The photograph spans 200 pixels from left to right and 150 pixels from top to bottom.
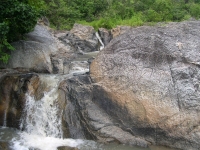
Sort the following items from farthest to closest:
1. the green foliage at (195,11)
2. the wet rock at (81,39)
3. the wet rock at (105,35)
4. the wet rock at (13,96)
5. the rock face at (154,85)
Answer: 1. the green foliage at (195,11)
2. the wet rock at (105,35)
3. the wet rock at (81,39)
4. the wet rock at (13,96)
5. the rock face at (154,85)

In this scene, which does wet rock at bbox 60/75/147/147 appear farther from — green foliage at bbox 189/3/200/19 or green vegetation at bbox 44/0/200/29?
green foliage at bbox 189/3/200/19

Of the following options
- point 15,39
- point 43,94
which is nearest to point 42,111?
point 43,94

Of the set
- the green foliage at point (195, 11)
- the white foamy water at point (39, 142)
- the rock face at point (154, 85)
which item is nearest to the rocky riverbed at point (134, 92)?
the rock face at point (154, 85)

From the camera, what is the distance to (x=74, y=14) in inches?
784

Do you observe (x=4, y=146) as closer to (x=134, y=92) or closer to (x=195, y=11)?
(x=134, y=92)

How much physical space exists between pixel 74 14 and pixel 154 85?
13505 mm

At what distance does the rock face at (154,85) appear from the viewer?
7.74m

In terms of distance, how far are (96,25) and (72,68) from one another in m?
7.60

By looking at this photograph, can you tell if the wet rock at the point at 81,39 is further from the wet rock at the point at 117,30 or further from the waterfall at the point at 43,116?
the waterfall at the point at 43,116

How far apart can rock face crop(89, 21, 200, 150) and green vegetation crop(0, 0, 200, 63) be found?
10.6ft

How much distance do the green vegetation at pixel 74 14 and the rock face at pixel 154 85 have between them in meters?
3.22

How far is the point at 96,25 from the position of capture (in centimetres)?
1820

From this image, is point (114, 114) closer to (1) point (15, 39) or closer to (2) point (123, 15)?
(1) point (15, 39)

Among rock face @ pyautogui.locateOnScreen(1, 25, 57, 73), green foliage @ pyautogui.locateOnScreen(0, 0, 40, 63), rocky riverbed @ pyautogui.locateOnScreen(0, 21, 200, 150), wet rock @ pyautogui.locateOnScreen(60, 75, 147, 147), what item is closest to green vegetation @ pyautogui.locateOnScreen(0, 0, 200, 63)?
green foliage @ pyautogui.locateOnScreen(0, 0, 40, 63)
